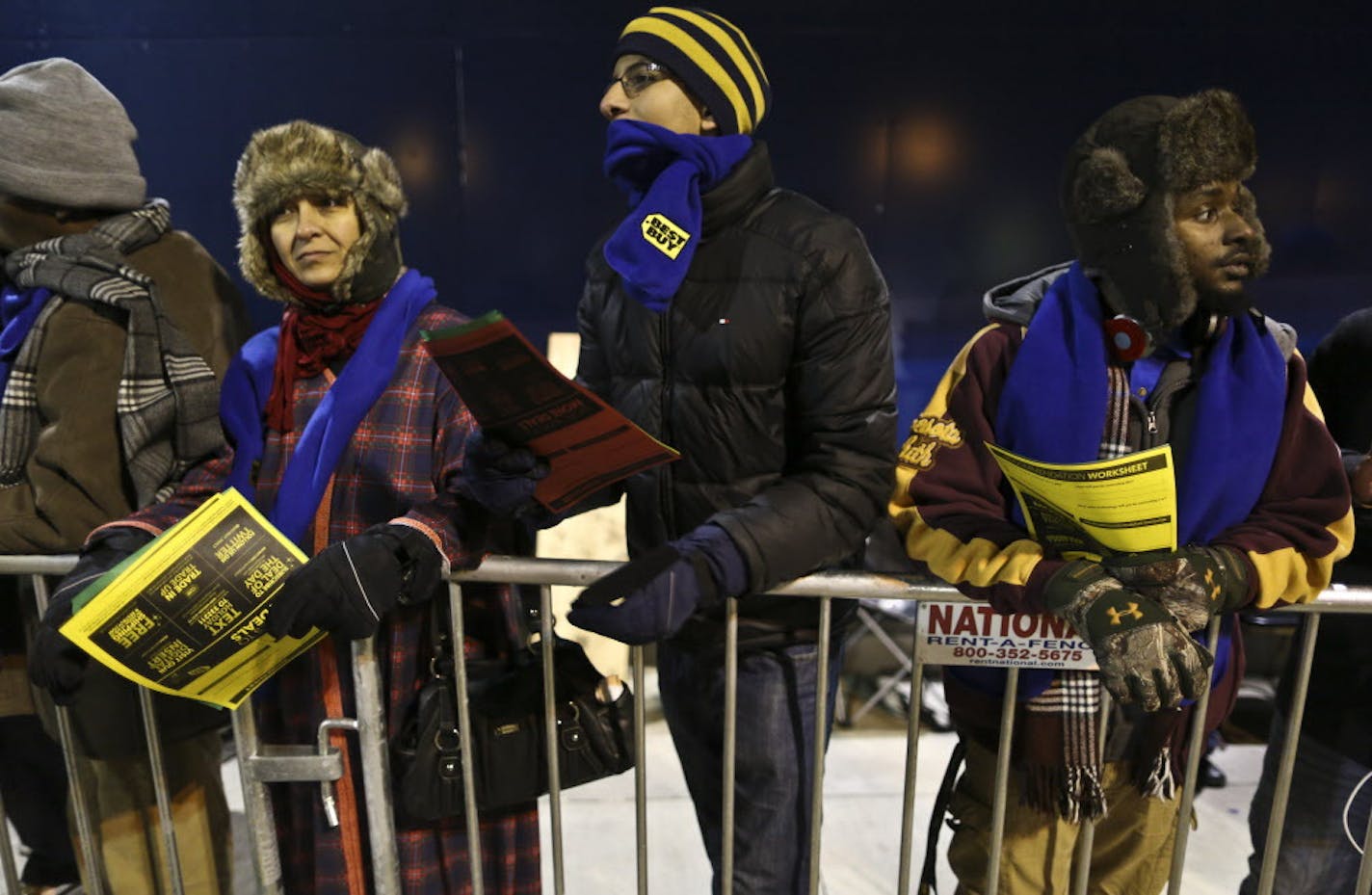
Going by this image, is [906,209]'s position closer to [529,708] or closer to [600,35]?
[600,35]

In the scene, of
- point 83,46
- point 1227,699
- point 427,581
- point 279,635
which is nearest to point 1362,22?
point 1227,699

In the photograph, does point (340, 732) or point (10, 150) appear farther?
point (10, 150)

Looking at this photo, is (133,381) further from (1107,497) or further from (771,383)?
(1107,497)

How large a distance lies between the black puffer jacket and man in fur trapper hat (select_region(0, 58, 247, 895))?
3.36 feet

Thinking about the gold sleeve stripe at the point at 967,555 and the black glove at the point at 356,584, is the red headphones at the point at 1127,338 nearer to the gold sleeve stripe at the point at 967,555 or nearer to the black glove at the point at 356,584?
the gold sleeve stripe at the point at 967,555

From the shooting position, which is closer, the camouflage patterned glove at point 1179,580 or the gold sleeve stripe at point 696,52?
the camouflage patterned glove at point 1179,580

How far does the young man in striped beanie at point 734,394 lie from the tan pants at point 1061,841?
1.08ft

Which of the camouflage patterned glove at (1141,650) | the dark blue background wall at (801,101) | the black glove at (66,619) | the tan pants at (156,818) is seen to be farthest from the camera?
the dark blue background wall at (801,101)

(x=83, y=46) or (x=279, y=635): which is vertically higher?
(x=83, y=46)

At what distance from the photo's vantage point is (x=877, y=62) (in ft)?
11.7

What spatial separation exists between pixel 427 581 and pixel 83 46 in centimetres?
330

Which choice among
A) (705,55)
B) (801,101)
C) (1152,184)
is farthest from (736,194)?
(801,101)

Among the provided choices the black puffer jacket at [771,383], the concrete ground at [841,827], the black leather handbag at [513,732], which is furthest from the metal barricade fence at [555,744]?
the concrete ground at [841,827]

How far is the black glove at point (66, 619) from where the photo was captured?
4.98ft
